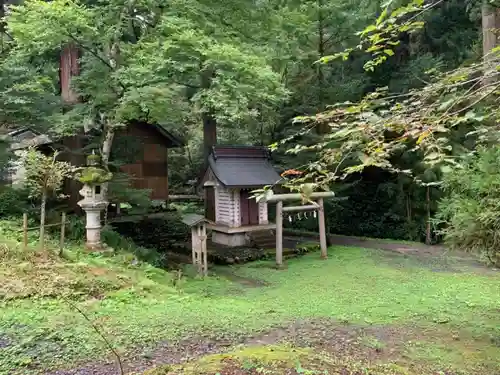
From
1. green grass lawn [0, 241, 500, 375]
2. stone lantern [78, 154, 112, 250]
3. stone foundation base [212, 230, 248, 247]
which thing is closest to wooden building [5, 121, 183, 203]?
stone foundation base [212, 230, 248, 247]

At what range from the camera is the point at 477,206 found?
514 cm

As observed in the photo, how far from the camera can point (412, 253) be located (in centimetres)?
1359

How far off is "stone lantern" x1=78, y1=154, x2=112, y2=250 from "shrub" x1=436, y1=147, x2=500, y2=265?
24.4 ft

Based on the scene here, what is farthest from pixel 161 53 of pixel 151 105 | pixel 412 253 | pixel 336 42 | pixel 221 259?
pixel 412 253

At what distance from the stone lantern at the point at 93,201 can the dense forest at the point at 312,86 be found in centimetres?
125

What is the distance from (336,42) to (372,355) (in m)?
13.1

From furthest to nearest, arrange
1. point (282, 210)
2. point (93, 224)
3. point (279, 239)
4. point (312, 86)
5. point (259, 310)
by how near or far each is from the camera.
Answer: point (312, 86), point (282, 210), point (279, 239), point (93, 224), point (259, 310)

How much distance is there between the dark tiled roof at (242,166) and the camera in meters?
13.9

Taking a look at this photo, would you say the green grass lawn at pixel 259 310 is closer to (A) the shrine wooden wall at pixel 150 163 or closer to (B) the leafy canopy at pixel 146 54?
(B) the leafy canopy at pixel 146 54

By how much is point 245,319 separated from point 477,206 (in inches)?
145

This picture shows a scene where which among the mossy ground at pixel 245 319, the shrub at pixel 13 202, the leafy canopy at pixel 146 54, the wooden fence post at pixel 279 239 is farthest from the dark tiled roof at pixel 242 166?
the shrub at pixel 13 202

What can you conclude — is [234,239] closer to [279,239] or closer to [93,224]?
[279,239]

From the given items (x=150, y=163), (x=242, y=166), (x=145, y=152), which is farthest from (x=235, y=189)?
(x=145, y=152)

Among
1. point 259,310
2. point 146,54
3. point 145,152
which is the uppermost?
point 146,54
